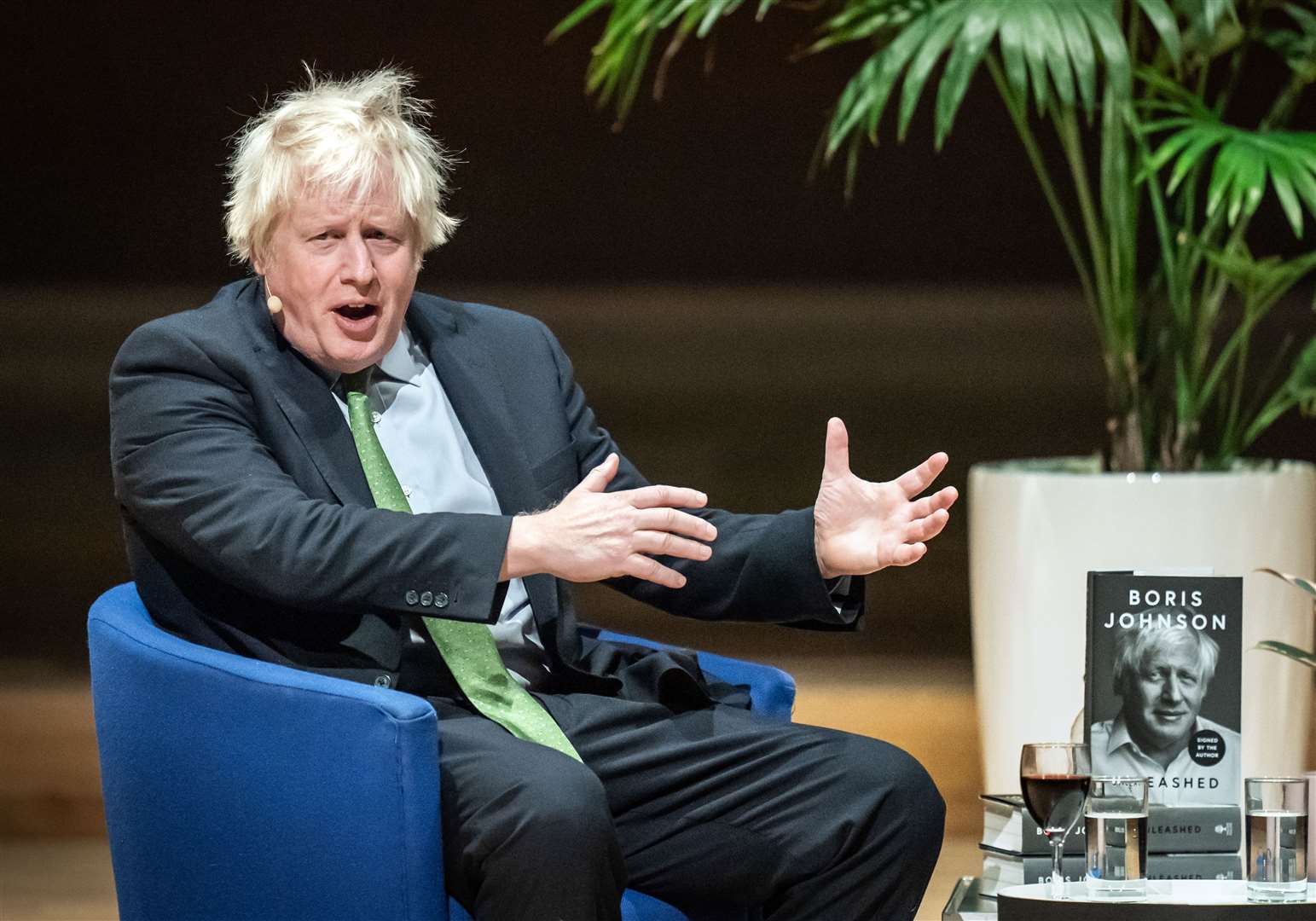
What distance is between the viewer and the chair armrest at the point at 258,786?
1932mm

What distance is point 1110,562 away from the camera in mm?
3420

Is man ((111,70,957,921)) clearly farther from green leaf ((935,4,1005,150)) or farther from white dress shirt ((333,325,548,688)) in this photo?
green leaf ((935,4,1005,150))

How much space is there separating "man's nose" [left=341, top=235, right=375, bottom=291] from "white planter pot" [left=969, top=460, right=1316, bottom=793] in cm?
160

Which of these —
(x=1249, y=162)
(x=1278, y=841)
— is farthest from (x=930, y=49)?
(x=1278, y=841)

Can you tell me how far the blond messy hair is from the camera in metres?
2.27

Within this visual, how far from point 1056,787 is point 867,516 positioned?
44cm

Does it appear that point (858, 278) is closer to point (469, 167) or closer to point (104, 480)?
point (469, 167)

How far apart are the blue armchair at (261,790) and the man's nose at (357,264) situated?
482 mm

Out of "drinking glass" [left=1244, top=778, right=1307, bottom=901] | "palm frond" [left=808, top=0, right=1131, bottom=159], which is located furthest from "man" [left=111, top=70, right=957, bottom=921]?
"palm frond" [left=808, top=0, right=1131, bottom=159]

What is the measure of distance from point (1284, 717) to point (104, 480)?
3693mm

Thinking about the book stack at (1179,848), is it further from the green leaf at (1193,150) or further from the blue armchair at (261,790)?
the green leaf at (1193,150)

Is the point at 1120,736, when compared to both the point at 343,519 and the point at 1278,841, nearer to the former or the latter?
the point at 1278,841

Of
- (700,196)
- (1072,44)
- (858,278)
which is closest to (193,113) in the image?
(700,196)

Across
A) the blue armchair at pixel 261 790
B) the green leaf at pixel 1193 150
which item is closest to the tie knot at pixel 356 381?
the blue armchair at pixel 261 790
